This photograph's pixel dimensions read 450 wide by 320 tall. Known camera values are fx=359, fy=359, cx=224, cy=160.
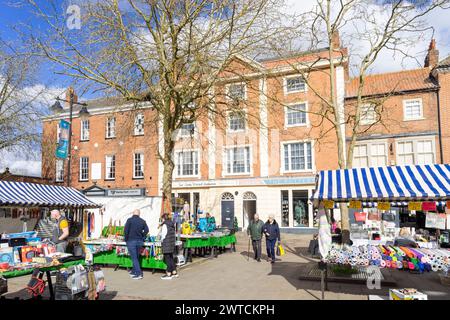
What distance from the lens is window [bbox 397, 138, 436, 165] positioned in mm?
21969

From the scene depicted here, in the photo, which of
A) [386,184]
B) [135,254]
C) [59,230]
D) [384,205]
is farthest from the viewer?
[59,230]

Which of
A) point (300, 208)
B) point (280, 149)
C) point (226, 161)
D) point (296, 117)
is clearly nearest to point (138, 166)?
point (226, 161)

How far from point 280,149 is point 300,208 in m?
4.29

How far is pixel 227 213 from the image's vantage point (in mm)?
26125

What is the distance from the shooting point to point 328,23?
1322 centimetres

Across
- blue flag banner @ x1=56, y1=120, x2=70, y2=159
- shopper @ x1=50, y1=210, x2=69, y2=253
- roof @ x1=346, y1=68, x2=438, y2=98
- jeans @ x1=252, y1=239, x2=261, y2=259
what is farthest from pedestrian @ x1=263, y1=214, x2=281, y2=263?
roof @ x1=346, y1=68, x2=438, y2=98

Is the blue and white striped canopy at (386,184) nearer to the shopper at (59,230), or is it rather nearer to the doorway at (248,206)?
the shopper at (59,230)

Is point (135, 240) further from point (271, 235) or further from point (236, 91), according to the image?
point (236, 91)

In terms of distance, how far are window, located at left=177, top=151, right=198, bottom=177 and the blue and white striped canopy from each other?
64.0ft

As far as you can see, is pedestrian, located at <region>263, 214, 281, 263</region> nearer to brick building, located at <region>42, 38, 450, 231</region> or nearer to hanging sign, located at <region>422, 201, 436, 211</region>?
hanging sign, located at <region>422, 201, 436, 211</region>

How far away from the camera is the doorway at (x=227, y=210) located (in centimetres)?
2597
